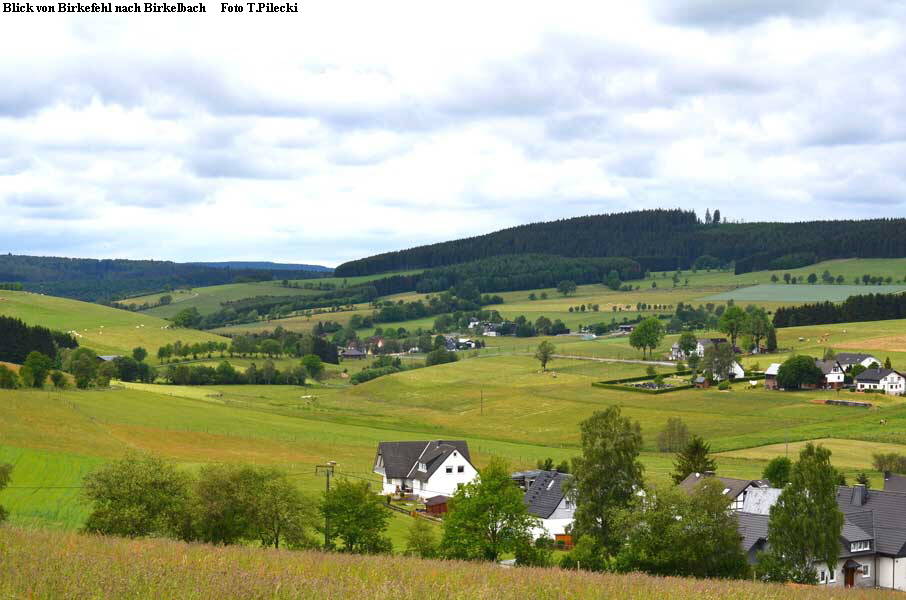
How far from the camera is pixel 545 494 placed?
60.5 m

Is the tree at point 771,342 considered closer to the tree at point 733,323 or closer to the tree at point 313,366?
the tree at point 733,323

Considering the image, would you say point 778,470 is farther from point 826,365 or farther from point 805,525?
point 826,365

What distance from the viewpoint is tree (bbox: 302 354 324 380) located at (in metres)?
163

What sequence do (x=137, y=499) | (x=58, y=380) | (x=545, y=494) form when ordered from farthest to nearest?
(x=58, y=380) < (x=545, y=494) < (x=137, y=499)

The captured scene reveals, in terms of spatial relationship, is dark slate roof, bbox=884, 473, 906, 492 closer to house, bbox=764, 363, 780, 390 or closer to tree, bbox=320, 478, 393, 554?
tree, bbox=320, 478, 393, 554

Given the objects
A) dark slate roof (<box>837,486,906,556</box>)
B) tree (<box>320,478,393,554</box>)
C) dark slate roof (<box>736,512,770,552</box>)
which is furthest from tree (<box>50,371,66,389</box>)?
dark slate roof (<box>837,486,906,556</box>)

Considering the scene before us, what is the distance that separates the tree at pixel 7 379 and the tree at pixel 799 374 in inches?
3396

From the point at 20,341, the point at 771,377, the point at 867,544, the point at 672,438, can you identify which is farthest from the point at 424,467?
the point at 20,341

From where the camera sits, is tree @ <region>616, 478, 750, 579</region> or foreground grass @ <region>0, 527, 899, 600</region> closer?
foreground grass @ <region>0, 527, 899, 600</region>

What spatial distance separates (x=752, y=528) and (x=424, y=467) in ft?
94.2

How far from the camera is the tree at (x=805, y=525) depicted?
3944 centimetres

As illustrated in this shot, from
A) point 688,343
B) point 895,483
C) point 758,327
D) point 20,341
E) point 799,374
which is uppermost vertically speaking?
point 758,327

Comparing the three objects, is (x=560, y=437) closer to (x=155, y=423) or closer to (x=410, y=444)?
(x=410, y=444)

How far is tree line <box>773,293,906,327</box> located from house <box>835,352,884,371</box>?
46.9m
